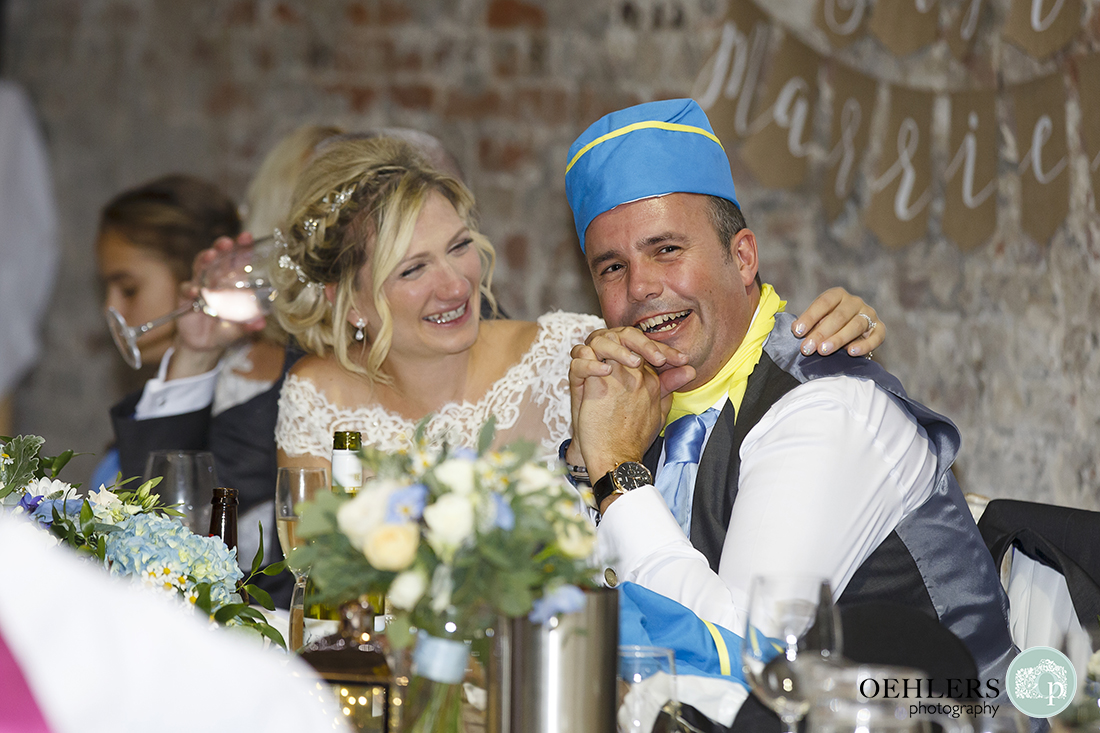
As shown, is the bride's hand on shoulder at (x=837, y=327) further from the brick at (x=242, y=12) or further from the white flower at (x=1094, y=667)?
the brick at (x=242, y=12)

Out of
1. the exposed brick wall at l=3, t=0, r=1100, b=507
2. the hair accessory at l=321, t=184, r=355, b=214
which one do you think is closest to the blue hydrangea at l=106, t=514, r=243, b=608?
the hair accessory at l=321, t=184, r=355, b=214

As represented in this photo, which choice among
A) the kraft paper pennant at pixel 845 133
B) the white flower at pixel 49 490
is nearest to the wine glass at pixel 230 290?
Answer: the white flower at pixel 49 490

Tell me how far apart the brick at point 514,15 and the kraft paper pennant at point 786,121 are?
2.99 ft

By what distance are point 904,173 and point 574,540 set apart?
251 cm

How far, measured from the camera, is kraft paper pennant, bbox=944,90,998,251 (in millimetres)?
2982

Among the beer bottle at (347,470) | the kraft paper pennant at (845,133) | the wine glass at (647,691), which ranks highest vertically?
the kraft paper pennant at (845,133)

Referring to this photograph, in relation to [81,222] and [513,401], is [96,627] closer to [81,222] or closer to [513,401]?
[513,401]

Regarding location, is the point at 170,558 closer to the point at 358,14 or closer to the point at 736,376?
the point at 736,376

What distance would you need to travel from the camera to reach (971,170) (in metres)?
3.02

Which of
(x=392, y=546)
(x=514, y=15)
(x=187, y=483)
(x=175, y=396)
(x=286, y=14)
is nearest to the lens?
(x=392, y=546)

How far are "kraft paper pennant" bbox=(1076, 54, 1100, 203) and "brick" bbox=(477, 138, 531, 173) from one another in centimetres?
182

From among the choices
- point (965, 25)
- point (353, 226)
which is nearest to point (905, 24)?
point (965, 25)

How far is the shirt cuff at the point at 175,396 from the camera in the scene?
306 cm

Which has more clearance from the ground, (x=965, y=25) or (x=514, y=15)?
(x=514, y=15)
